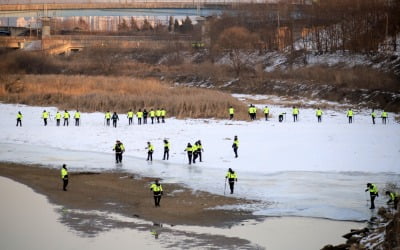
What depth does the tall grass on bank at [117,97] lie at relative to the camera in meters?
49.5

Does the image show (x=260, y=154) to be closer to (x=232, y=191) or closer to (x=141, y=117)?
(x=232, y=191)

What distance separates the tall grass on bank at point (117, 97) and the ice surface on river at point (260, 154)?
2655 millimetres

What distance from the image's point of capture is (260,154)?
34.8 meters

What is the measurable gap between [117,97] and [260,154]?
21.8 m

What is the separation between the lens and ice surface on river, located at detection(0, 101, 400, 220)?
2712cm

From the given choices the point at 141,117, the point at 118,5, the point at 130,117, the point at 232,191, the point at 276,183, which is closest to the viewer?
the point at 232,191

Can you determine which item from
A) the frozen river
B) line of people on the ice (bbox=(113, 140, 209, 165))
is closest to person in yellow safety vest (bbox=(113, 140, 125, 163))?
line of people on the ice (bbox=(113, 140, 209, 165))

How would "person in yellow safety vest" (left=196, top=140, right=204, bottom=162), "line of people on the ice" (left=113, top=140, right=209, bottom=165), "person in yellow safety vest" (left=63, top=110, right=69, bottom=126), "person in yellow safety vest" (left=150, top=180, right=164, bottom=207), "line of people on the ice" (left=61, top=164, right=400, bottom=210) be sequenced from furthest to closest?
1. "person in yellow safety vest" (left=63, top=110, right=69, bottom=126)
2. "person in yellow safety vest" (left=196, top=140, right=204, bottom=162)
3. "line of people on the ice" (left=113, top=140, right=209, bottom=165)
4. "person in yellow safety vest" (left=150, top=180, right=164, bottom=207)
5. "line of people on the ice" (left=61, top=164, right=400, bottom=210)

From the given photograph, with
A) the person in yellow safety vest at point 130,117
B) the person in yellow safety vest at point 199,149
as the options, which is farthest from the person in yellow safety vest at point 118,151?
the person in yellow safety vest at point 130,117

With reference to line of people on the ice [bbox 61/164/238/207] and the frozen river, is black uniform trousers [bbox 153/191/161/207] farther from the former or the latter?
the frozen river

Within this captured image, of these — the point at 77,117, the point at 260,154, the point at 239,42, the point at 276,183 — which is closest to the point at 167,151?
the point at 260,154

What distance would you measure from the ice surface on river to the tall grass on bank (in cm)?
265

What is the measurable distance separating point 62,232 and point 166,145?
12406 millimetres

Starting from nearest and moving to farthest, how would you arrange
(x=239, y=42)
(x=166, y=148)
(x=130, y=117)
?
(x=166, y=148), (x=130, y=117), (x=239, y=42)
